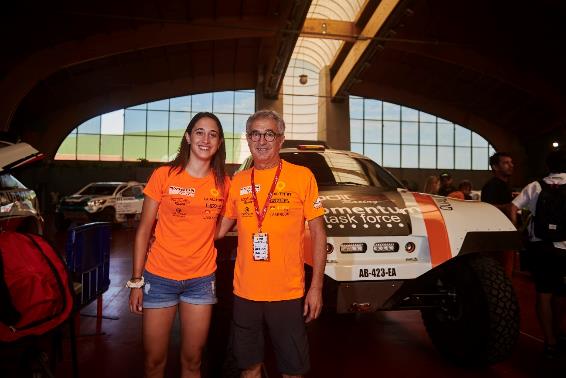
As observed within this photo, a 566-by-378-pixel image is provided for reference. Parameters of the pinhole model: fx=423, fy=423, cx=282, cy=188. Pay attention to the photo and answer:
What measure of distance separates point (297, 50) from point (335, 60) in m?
4.21

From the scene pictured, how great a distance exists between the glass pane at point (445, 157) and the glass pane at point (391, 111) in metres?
4.06

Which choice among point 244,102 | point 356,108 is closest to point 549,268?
point 244,102

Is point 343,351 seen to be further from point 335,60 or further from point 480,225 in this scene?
point 335,60

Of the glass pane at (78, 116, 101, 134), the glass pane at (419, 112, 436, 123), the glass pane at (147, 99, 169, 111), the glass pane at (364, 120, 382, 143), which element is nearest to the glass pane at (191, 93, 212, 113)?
the glass pane at (147, 99, 169, 111)

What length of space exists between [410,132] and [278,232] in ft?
97.3

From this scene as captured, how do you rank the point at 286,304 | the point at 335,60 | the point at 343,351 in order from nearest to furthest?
the point at 286,304 → the point at 343,351 → the point at 335,60

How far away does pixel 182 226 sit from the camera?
7.39ft

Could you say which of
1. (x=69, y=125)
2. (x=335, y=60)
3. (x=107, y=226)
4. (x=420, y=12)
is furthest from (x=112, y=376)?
(x=69, y=125)

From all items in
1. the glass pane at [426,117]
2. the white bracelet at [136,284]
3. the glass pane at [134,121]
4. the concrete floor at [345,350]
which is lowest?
the concrete floor at [345,350]

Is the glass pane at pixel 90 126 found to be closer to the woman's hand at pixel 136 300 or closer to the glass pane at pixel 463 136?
the glass pane at pixel 463 136

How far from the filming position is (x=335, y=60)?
83.3ft

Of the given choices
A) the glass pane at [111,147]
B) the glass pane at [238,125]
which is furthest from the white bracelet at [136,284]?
the glass pane at [111,147]

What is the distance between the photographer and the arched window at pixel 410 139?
29.2 metres

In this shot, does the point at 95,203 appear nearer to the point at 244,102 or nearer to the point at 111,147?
the point at 111,147
